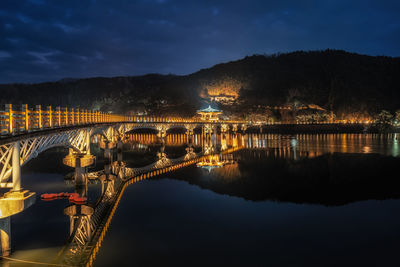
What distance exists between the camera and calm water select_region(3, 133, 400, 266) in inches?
511

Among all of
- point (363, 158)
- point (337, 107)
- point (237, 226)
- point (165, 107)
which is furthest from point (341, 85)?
point (237, 226)

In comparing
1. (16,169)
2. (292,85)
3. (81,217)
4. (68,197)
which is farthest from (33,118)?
(292,85)

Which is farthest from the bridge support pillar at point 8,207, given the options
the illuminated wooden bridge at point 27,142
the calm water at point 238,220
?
the calm water at point 238,220

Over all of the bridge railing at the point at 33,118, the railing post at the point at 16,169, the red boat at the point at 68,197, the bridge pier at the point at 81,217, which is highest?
the bridge railing at the point at 33,118

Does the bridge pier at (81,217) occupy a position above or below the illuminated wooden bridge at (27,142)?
below

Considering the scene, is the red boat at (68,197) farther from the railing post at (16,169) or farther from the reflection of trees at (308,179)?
the reflection of trees at (308,179)

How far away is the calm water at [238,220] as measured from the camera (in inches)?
511

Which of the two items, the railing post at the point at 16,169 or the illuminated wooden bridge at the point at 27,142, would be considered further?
the railing post at the point at 16,169

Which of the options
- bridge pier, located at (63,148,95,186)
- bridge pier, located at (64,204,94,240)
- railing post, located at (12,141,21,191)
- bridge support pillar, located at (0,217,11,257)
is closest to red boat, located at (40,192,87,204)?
bridge pier, located at (64,204,94,240)

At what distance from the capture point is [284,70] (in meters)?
174

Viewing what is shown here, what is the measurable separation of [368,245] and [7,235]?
15937 mm

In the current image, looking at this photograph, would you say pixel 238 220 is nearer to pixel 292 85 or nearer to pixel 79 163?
pixel 79 163

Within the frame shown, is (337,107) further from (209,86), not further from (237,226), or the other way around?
(237,226)

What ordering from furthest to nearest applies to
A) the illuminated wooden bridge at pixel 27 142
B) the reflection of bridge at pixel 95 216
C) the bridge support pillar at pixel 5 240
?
the reflection of bridge at pixel 95 216
the bridge support pillar at pixel 5 240
the illuminated wooden bridge at pixel 27 142
